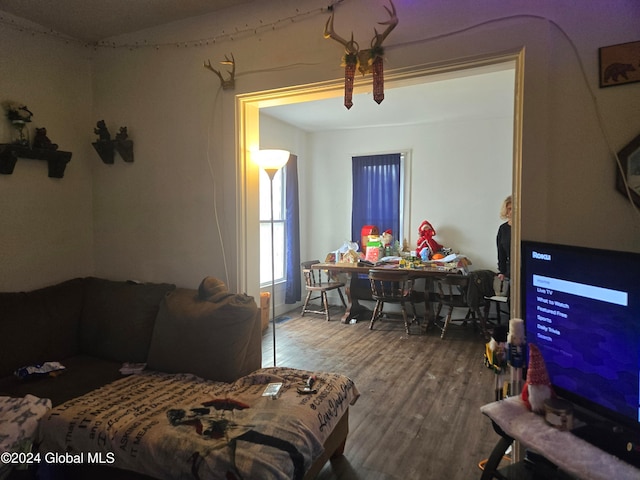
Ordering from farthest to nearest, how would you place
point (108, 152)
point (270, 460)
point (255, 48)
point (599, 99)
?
point (108, 152) → point (255, 48) → point (599, 99) → point (270, 460)

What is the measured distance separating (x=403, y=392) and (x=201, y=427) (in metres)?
1.85

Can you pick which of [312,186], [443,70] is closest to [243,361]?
[443,70]

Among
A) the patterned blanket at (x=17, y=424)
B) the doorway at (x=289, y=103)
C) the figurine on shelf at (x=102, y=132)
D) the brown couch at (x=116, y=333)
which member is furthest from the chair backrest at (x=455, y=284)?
the patterned blanket at (x=17, y=424)

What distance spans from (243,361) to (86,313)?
1212 mm

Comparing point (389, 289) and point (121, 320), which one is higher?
point (121, 320)

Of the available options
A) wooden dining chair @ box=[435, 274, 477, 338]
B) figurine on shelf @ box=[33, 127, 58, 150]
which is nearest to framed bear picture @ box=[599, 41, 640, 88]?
wooden dining chair @ box=[435, 274, 477, 338]

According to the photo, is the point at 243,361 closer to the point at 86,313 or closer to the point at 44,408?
the point at 44,408

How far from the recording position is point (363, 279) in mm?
5480

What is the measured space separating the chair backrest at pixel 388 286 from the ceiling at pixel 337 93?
194 centimetres

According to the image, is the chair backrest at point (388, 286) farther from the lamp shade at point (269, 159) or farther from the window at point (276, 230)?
the lamp shade at point (269, 159)

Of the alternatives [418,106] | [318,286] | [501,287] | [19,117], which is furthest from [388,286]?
[19,117]

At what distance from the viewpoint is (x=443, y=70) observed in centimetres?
190

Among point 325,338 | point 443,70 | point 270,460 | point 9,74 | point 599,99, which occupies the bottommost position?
point 325,338

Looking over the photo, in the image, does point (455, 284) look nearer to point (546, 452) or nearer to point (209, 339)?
point (209, 339)
